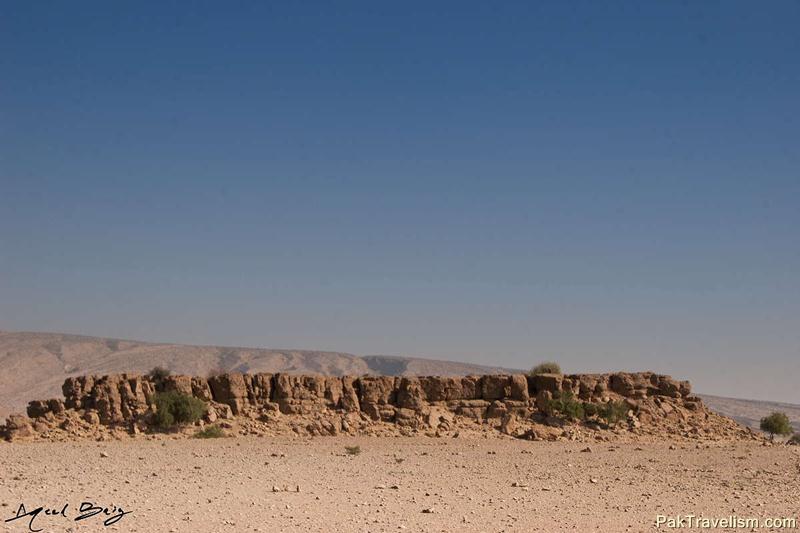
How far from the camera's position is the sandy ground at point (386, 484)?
16.0 metres

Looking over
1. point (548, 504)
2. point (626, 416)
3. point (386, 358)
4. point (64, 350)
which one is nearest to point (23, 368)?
point (64, 350)

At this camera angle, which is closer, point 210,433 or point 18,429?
point 18,429

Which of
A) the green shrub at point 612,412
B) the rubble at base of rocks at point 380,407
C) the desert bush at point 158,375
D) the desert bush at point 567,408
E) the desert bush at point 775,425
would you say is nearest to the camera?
the rubble at base of rocks at point 380,407

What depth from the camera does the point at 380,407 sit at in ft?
122

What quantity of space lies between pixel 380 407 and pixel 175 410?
870 centimetres

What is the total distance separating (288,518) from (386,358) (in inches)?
4693

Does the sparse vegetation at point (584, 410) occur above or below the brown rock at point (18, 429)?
above

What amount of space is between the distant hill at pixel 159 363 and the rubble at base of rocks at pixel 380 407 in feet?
117

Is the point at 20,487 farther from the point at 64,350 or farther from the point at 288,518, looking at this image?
the point at 64,350

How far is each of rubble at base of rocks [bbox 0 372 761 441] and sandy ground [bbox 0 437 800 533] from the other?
2356mm

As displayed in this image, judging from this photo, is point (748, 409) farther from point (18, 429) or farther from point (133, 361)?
point (18, 429)

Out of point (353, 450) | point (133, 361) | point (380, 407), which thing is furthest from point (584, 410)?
point (133, 361)

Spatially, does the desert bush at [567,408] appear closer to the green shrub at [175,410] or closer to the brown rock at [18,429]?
the green shrub at [175,410]

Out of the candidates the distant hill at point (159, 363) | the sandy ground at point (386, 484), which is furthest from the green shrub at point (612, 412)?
the distant hill at point (159, 363)
